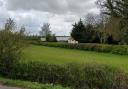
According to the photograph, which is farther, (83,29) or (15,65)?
(83,29)

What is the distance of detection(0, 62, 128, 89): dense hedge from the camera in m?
16.3

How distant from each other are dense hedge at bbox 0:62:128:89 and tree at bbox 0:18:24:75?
47.9 inches

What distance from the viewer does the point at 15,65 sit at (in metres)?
19.9

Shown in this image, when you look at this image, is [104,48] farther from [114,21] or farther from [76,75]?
[76,75]

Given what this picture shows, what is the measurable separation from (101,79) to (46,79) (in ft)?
11.6

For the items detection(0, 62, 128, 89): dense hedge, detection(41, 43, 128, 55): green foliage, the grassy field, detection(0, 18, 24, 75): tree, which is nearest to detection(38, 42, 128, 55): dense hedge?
detection(41, 43, 128, 55): green foliage

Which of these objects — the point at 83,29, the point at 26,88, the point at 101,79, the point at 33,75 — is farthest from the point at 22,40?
the point at 83,29

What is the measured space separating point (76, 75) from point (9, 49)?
218 inches

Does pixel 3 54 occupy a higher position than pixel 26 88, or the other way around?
pixel 3 54

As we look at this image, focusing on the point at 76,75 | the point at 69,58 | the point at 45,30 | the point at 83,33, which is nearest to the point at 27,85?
the point at 76,75

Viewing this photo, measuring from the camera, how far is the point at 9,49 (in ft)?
67.4

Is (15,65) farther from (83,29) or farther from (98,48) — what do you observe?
(83,29)

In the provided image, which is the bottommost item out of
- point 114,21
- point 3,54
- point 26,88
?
point 26,88

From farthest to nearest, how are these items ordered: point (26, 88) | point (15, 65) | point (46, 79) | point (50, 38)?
1. point (50, 38)
2. point (15, 65)
3. point (46, 79)
4. point (26, 88)
